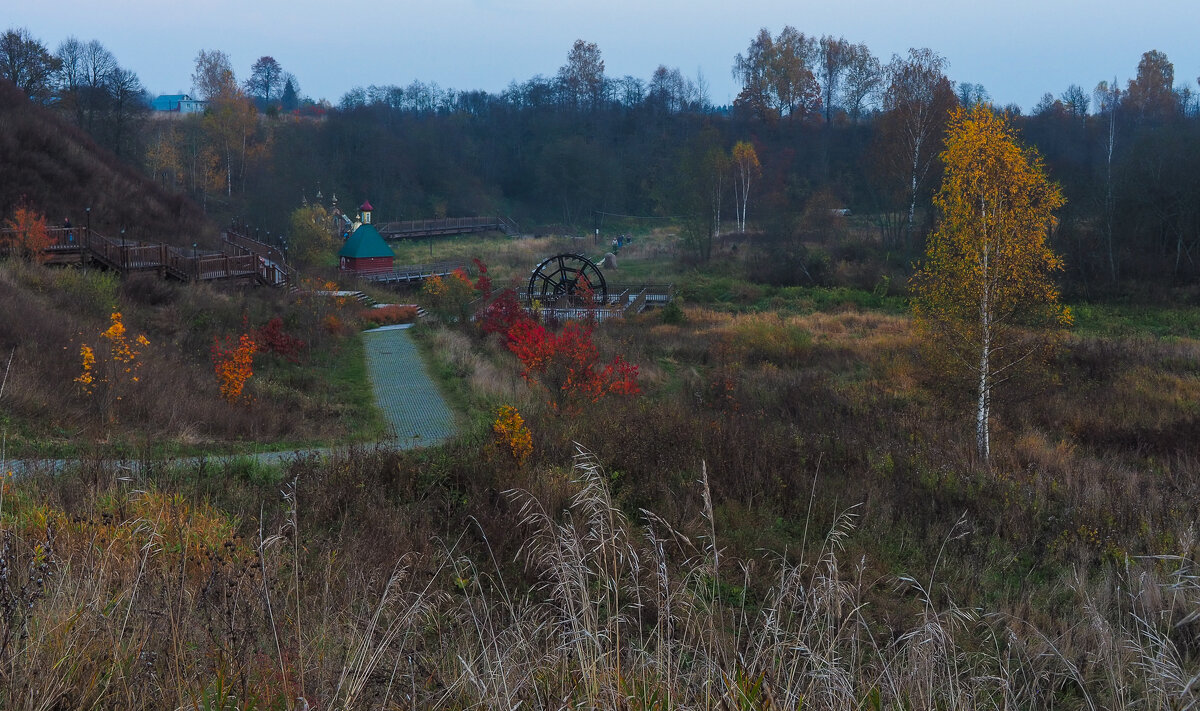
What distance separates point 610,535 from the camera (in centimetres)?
370

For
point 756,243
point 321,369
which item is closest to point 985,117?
point 321,369

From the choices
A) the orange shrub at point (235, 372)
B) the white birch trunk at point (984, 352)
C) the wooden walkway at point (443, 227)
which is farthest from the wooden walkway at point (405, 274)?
the white birch trunk at point (984, 352)

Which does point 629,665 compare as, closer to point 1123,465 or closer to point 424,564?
point 424,564

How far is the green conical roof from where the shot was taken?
3866cm

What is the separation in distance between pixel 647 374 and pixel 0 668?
16589mm

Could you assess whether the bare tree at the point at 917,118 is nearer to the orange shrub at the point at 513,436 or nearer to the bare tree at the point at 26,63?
the orange shrub at the point at 513,436

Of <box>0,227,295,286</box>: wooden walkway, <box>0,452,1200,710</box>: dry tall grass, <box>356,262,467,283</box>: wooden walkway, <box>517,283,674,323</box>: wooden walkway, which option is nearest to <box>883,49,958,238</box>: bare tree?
<box>517,283,674,323</box>: wooden walkway

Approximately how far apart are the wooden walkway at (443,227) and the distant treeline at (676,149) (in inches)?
155

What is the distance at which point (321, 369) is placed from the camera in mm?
18359

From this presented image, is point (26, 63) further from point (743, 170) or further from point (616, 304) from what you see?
point (743, 170)

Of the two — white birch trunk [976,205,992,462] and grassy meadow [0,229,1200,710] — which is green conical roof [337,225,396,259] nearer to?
grassy meadow [0,229,1200,710]

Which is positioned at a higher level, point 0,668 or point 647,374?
point 0,668

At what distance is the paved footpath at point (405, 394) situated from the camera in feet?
40.5

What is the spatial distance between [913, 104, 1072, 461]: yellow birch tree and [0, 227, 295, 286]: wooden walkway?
19.0m
